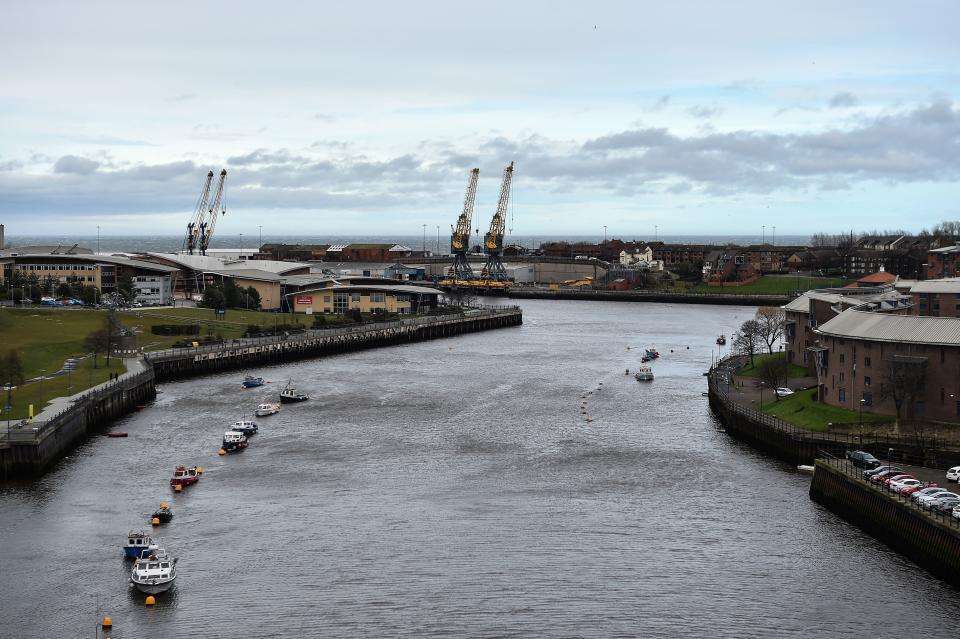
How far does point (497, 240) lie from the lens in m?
134

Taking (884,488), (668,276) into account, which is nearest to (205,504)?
(884,488)

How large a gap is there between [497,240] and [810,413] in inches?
3806

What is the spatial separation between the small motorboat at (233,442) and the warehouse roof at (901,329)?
67.5 ft

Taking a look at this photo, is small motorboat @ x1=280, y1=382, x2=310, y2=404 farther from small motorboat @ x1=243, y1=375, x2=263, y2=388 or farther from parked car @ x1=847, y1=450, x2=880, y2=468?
parked car @ x1=847, y1=450, x2=880, y2=468

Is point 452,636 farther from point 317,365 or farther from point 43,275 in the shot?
point 43,275

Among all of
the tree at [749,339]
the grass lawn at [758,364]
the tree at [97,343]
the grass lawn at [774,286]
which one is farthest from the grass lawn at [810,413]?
the grass lawn at [774,286]

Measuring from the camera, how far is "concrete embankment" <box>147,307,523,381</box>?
5944 centimetres

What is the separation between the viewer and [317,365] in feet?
211

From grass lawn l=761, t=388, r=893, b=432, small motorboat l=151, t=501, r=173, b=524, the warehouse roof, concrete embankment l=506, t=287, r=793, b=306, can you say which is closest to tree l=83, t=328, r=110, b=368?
small motorboat l=151, t=501, r=173, b=524

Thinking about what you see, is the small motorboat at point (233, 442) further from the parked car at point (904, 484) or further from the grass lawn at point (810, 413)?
the parked car at point (904, 484)

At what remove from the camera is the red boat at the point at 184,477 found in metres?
33.6

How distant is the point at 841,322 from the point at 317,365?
32.1 m

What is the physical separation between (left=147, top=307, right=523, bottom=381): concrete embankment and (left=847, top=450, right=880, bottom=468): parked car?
119ft

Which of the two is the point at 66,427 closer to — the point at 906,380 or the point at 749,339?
the point at 906,380
